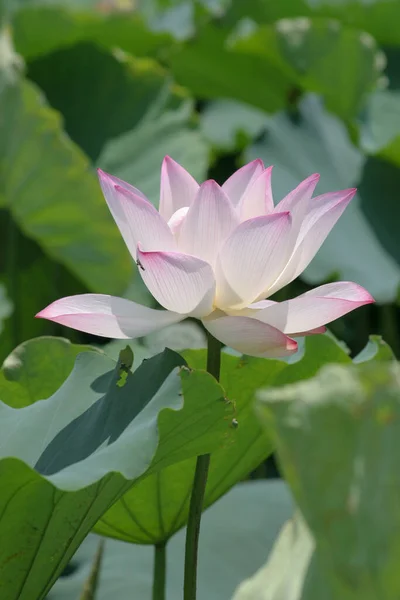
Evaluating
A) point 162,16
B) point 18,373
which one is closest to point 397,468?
point 18,373

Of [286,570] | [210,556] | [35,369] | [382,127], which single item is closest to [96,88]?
[382,127]

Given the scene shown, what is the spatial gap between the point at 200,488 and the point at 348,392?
0.90 ft

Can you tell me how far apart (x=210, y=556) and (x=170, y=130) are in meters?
1.20

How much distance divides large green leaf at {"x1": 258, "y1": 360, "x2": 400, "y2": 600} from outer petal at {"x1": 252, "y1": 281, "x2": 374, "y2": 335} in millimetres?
212

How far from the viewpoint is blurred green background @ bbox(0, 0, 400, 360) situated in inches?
72.0

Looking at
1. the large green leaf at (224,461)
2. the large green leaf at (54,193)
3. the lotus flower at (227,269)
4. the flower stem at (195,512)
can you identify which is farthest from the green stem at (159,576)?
the large green leaf at (54,193)

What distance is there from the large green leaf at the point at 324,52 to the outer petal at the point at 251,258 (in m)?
1.64

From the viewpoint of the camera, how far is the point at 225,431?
2.10 feet

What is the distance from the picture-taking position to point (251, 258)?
61cm

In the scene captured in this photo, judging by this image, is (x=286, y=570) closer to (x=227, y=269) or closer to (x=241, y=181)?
(x=227, y=269)

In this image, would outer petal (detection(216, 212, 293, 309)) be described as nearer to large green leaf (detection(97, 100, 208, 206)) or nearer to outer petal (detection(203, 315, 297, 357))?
outer petal (detection(203, 315, 297, 357))

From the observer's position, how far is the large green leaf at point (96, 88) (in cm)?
214

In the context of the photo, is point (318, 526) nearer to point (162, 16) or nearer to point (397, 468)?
point (397, 468)

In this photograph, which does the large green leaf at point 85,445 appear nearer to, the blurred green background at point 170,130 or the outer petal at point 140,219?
the outer petal at point 140,219
